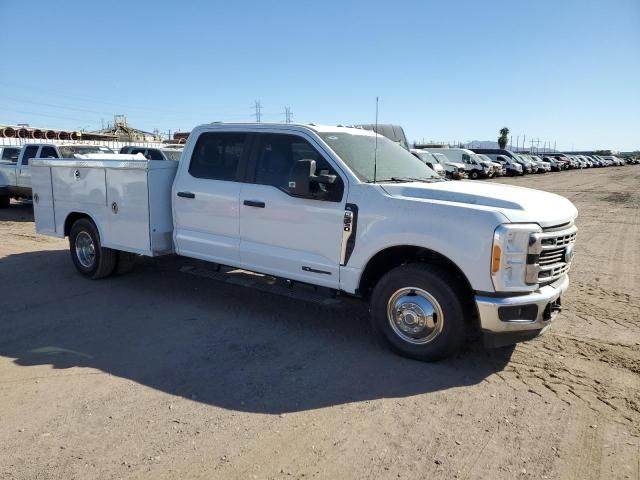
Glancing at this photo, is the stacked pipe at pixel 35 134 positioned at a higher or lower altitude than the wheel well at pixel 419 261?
higher

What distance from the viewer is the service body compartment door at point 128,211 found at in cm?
627

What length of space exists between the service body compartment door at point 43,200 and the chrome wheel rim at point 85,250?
0.59m

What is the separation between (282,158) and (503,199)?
7.50 ft

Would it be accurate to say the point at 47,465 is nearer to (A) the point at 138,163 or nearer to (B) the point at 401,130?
(A) the point at 138,163

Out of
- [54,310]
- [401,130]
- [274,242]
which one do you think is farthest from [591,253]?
[401,130]

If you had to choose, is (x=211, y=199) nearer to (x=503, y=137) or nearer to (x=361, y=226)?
(x=361, y=226)

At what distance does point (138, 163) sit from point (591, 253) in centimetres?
788

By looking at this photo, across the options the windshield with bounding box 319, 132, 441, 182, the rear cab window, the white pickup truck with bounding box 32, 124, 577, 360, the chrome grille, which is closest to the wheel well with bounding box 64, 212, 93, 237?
the white pickup truck with bounding box 32, 124, 577, 360

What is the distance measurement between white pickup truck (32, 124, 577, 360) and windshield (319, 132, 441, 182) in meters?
0.02

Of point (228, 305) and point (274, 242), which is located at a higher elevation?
point (274, 242)

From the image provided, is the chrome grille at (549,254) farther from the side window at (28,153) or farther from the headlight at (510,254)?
the side window at (28,153)

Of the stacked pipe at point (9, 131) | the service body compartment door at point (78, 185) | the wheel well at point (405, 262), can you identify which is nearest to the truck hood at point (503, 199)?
the wheel well at point (405, 262)

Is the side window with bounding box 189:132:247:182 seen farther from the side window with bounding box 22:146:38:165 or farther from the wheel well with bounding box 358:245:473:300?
the side window with bounding box 22:146:38:165

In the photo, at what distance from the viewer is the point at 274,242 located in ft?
17.7
